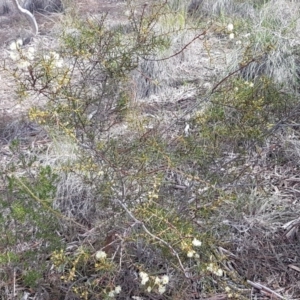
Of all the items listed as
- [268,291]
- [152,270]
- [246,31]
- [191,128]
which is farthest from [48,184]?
[246,31]

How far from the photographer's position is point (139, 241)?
95.5 inches

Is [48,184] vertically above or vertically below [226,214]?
above

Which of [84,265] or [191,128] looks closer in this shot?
[84,265]

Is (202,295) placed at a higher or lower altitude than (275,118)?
lower

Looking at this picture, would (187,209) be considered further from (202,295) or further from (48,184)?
(48,184)

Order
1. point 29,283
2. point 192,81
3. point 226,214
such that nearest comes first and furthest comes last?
point 29,283 < point 226,214 < point 192,81

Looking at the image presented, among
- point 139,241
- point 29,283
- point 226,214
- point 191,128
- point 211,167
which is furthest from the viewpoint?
point 191,128

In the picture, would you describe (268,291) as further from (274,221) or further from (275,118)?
(275,118)

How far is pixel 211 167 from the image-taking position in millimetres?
2957

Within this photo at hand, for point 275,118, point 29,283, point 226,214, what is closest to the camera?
point 29,283

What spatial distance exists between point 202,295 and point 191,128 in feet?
4.23

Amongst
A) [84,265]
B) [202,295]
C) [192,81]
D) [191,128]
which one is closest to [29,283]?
[84,265]

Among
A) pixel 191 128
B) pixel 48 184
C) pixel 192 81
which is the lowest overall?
pixel 192 81

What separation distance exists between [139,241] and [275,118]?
4.17 feet
